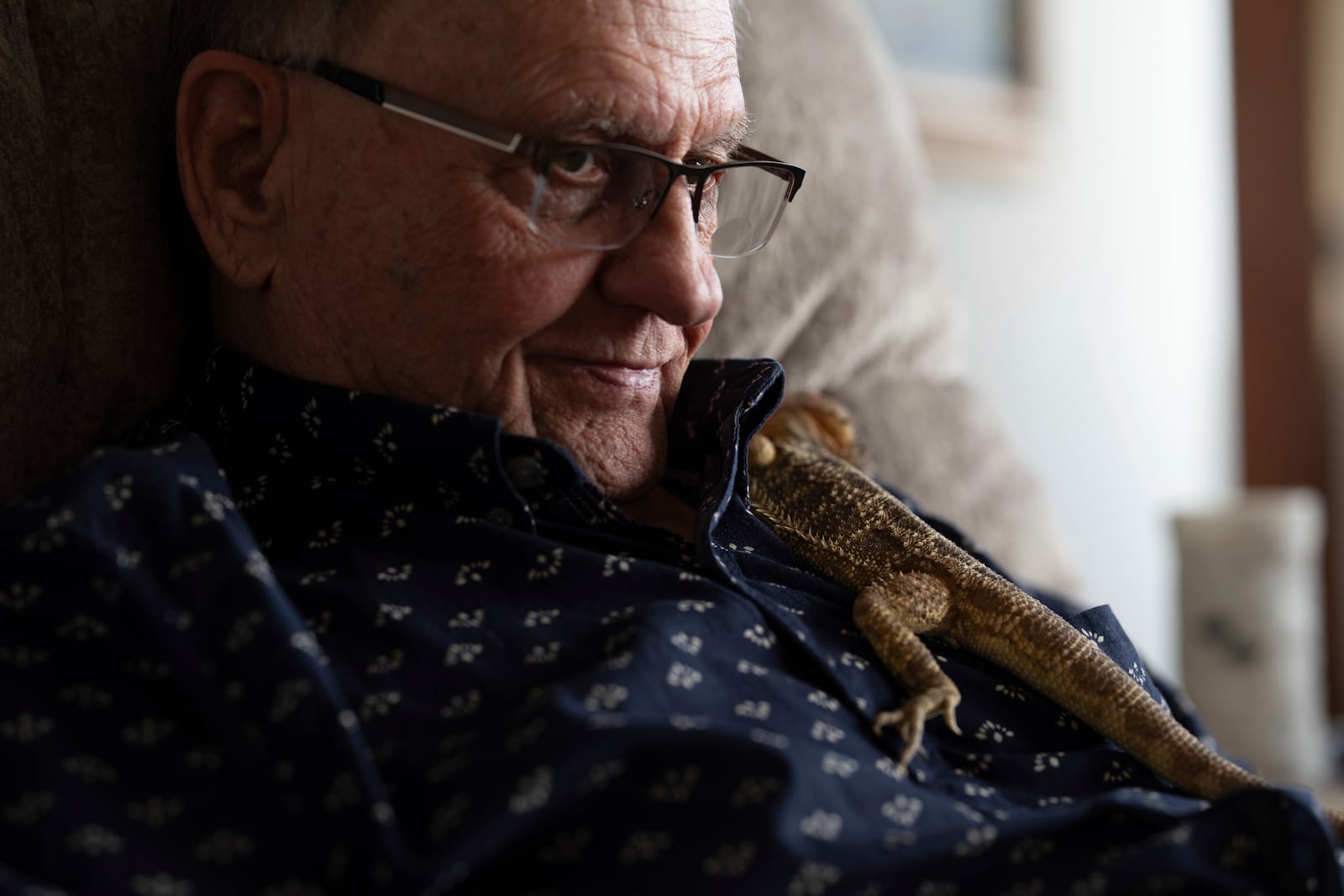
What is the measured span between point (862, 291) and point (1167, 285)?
1.79m

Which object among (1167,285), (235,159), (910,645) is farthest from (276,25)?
(1167,285)

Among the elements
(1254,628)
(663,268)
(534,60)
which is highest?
(534,60)

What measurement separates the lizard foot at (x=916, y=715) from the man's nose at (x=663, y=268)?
1.23 ft

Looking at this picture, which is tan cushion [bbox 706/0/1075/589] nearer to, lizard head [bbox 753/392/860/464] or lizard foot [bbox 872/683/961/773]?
lizard head [bbox 753/392/860/464]

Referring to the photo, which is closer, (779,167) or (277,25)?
(277,25)

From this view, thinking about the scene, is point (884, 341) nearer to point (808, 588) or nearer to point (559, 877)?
point (808, 588)

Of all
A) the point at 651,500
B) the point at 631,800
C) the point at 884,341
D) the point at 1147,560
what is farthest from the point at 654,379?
the point at 1147,560

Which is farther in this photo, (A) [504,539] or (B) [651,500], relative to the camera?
(B) [651,500]

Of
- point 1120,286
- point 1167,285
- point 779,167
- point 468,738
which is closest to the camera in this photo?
point 468,738

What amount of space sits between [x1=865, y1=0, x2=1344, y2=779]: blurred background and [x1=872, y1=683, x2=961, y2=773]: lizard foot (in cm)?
112

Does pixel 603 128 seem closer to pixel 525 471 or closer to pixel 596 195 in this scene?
pixel 596 195

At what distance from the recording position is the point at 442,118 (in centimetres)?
98

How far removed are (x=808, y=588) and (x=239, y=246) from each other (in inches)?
24.1

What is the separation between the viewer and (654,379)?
1.10 m
